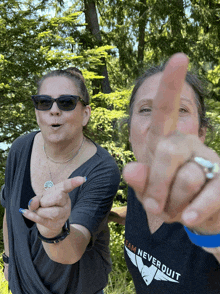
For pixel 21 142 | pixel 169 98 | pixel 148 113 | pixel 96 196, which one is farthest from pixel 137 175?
pixel 21 142

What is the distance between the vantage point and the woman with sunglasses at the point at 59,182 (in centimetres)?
154

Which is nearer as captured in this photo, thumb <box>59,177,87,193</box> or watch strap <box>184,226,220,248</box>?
watch strap <box>184,226,220,248</box>

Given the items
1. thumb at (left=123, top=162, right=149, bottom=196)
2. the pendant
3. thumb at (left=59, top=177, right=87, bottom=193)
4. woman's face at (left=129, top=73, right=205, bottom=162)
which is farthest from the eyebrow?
the pendant

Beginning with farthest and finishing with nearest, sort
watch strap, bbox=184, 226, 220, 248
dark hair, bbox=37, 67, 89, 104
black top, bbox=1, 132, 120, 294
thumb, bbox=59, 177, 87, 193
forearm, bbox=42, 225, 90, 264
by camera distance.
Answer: dark hair, bbox=37, 67, 89, 104 < black top, bbox=1, 132, 120, 294 < forearm, bbox=42, 225, 90, 264 < thumb, bbox=59, 177, 87, 193 < watch strap, bbox=184, 226, 220, 248

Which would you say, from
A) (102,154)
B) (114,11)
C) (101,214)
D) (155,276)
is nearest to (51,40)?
(114,11)

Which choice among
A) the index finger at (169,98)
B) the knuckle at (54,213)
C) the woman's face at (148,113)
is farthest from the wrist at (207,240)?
the knuckle at (54,213)

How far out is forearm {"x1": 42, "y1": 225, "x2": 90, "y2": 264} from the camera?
4.08 feet

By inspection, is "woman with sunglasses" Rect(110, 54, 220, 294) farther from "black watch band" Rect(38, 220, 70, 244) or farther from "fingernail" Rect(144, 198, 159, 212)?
"black watch band" Rect(38, 220, 70, 244)

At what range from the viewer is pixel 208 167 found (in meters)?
0.62

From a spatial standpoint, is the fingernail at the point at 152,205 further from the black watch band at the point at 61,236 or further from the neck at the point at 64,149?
the neck at the point at 64,149

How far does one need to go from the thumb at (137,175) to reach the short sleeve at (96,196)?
0.82m

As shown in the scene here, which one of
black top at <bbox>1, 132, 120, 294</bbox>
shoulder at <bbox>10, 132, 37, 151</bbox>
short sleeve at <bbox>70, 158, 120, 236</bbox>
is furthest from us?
shoulder at <bbox>10, 132, 37, 151</bbox>

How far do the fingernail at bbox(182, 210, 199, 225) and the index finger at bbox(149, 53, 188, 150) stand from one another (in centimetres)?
19

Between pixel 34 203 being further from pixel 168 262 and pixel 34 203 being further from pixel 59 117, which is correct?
pixel 59 117
